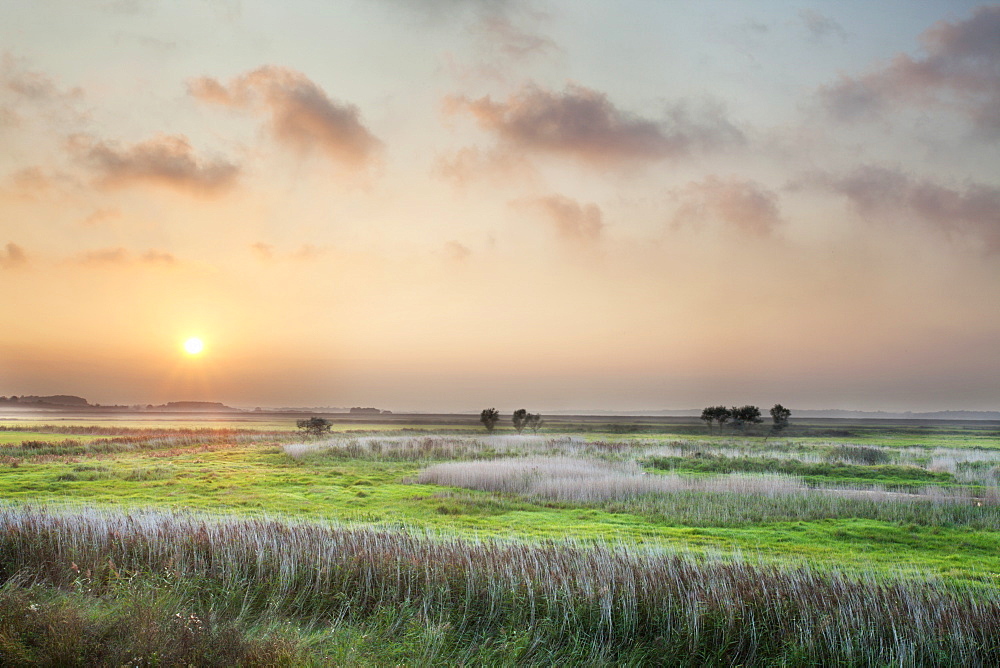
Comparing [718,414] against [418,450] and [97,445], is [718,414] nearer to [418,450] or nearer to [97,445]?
[418,450]

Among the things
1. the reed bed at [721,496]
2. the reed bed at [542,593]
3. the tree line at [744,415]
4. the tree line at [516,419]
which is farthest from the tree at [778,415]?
the reed bed at [542,593]

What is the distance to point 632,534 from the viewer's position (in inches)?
634

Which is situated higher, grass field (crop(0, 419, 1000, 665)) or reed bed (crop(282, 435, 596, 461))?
grass field (crop(0, 419, 1000, 665))

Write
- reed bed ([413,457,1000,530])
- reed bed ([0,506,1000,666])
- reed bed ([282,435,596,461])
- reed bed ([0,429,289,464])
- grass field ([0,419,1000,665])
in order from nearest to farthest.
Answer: grass field ([0,419,1000,665]) → reed bed ([0,506,1000,666]) → reed bed ([413,457,1000,530]) → reed bed ([0,429,289,464]) → reed bed ([282,435,596,461])

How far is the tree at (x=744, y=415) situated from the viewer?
270ft

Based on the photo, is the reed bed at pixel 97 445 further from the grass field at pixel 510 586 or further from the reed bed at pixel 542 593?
the reed bed at pixel 542 593

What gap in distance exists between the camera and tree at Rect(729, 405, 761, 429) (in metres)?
82.2

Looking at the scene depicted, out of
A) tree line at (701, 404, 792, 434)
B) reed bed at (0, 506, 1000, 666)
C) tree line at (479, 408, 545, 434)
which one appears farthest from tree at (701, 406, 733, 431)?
reed bed at (0, 506, 1000, 666)

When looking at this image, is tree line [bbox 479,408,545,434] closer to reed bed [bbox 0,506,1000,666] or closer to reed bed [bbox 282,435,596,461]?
reed bed [bbox 282,435,596,461]

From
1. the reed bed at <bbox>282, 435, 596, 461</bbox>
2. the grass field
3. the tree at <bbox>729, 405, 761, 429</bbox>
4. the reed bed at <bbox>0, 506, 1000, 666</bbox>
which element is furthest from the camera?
the tree at <bbox>729, 405, 761, 429</bbox>

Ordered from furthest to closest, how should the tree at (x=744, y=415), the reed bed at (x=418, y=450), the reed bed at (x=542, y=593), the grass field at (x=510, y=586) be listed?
the tree at (x=744, y=415) → the reed bed at (x=418, y=450) → the reed bed at (x=542, y=593) → the grass field at (x=510, y=586)

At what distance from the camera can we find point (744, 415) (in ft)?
270

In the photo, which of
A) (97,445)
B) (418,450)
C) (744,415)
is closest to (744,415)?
(744,415)

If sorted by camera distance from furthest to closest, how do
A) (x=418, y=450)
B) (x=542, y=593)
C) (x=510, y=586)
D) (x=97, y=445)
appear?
(x=97, y=445)
(x=418, y=450)
(x=510, y=586)
(x=542, y=593)
